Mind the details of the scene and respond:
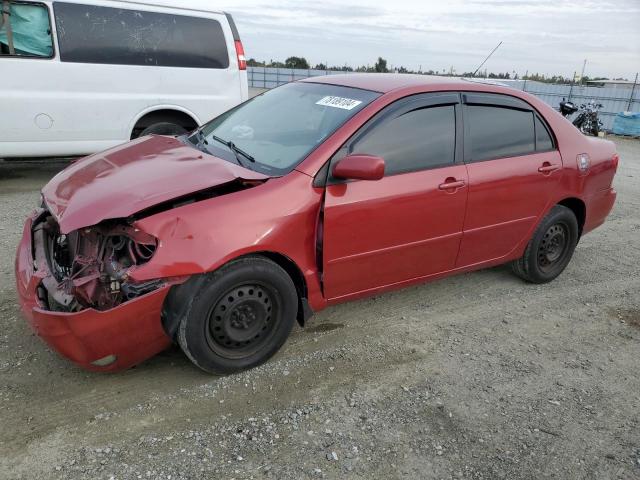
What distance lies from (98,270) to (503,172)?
275 centimetres

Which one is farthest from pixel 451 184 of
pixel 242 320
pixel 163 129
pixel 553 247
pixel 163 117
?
pixel 163 117

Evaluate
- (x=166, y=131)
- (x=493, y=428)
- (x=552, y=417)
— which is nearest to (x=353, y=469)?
(x=493, y=428)

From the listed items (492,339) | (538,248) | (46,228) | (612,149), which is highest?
(612,149)

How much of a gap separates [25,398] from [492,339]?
284 cm

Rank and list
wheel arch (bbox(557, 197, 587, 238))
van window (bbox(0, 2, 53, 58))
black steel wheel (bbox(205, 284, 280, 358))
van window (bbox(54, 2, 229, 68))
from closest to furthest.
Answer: black steel wheel (bbox(205, 284, 280, 358)) < wheel arch (bbox(557, 197, 587, 238)) < van window (bbox(0, 2, 53, 58)) < van window (bbox(54, 2, 229, 68))

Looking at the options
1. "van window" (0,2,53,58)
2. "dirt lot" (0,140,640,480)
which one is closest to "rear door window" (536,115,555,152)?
"dirt lot" (0,140,640,480)

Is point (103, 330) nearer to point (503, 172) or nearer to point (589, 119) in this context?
point (503, 172)

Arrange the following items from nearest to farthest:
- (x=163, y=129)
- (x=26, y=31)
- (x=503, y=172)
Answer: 1. (x=503, y=172)
2. (x=26, y=31)
3. (x=163, y=129)

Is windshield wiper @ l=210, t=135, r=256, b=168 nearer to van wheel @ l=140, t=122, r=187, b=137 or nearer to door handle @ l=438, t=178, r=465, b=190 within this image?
door handle @ l=438, t=178, r=465, b=190

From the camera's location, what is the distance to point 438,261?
12.0 ft

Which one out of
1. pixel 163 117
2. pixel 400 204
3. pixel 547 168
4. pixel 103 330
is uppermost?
pixel 547 168

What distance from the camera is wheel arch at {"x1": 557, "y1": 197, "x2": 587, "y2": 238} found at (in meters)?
4.37

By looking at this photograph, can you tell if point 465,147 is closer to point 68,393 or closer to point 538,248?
point 538,248

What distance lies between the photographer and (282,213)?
2.85m
